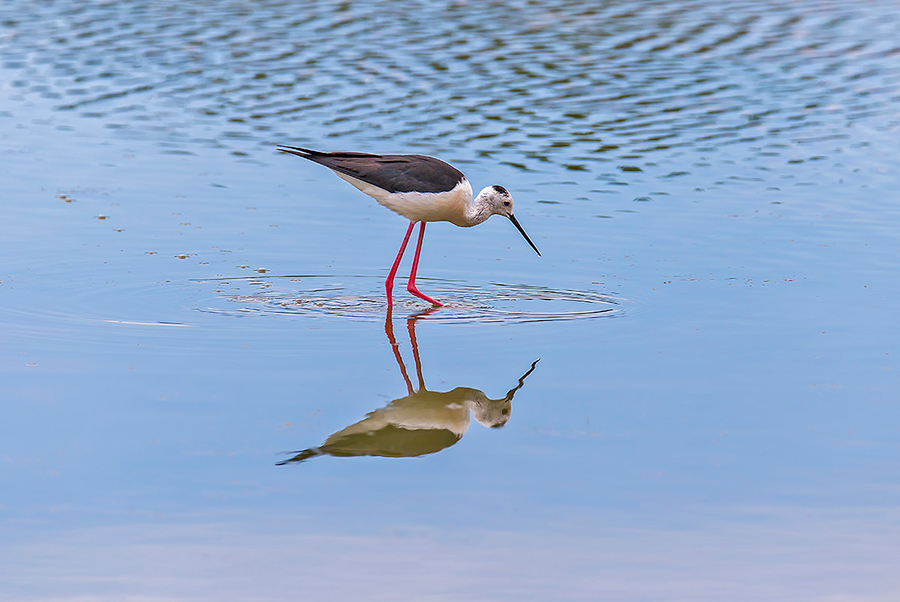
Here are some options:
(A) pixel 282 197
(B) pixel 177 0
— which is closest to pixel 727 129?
(A) pixel 282 197

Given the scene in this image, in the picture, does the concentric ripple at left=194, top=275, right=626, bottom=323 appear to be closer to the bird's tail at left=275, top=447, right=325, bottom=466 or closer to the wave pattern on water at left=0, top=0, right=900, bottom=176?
the bird's tail at left=275, top=447, right=325, bottom=466

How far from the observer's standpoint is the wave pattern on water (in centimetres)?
1551

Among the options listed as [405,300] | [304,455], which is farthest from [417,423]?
[405,300]

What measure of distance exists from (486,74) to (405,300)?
9.04 meters

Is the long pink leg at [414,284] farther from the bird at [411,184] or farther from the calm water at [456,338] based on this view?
the calm water at [456,338]

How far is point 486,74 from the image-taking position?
738 inches

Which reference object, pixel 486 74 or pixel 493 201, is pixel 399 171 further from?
pixel 486 74

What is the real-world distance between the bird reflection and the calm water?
0.08ft

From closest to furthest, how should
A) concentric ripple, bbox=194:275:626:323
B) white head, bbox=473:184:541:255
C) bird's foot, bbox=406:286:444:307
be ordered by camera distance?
concentric ripple, bbox=194:275:626:323 < bird's foot, bbox=406:286:444:307 < white head, bbox=473:184:541:255

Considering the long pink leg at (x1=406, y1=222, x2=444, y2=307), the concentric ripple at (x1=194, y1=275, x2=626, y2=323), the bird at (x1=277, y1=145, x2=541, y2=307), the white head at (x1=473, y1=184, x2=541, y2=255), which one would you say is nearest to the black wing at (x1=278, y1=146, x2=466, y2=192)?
the bird at (x1=277, y1=145, x2=541, y2=307)

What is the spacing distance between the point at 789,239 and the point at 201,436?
6.36 m

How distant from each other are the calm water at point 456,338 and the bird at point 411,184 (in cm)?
56

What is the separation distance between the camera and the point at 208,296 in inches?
388

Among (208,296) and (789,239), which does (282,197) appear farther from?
(789,239)
